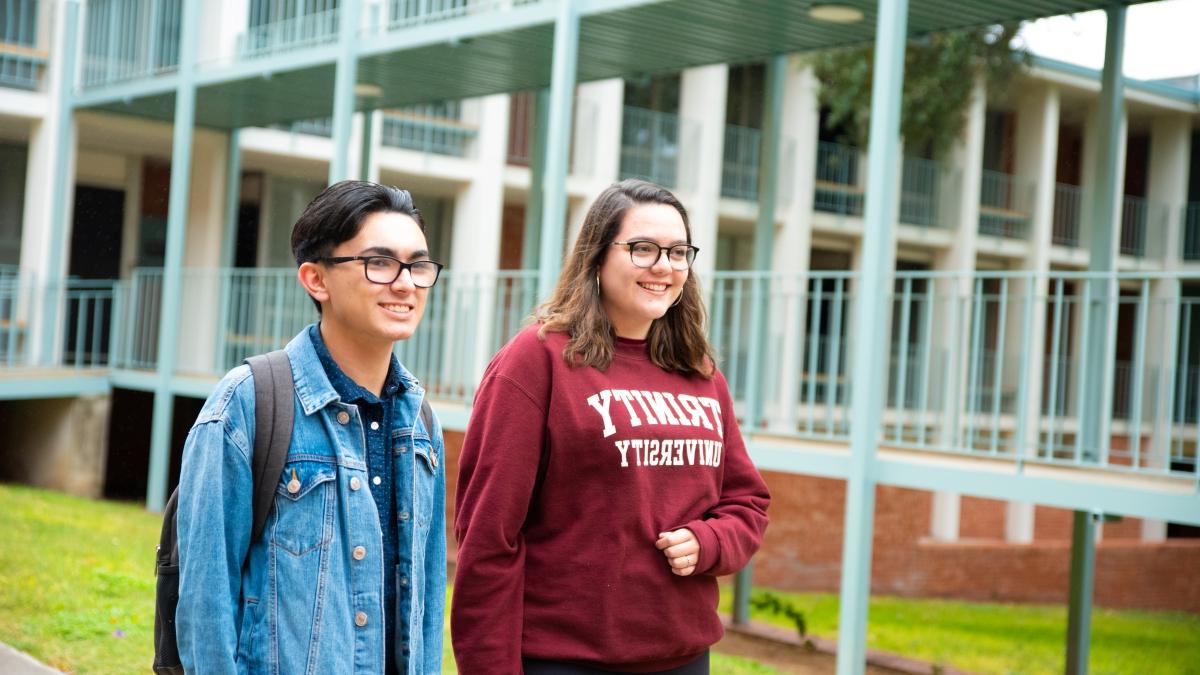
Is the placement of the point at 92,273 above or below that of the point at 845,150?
below

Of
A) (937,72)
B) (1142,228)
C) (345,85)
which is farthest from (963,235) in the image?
(345,85)

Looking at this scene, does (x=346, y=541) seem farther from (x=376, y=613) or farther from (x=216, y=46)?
(x=216, y=46)

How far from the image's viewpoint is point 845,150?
2162cm

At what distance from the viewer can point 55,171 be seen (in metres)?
14.0

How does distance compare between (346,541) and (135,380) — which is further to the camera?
(135,380)

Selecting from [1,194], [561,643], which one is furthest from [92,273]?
[561,643]

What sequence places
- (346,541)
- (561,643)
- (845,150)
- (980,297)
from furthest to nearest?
(845,150) < (980,297) < (561,643) < (346,541)

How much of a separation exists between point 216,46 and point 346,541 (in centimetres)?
1372

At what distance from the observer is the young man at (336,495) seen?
210 cm

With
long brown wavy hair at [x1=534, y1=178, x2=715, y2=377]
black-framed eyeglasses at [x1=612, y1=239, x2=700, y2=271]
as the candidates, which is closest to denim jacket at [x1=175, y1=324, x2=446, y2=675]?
long brown wavy hair at [x1=534, y1=178, x2=715, y2=377]

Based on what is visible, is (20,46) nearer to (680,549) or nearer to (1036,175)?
(680,549)

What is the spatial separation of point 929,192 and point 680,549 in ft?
66.2

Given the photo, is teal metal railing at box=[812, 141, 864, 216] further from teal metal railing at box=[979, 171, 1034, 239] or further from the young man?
the young man

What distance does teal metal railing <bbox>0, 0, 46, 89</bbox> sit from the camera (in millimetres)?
13992
